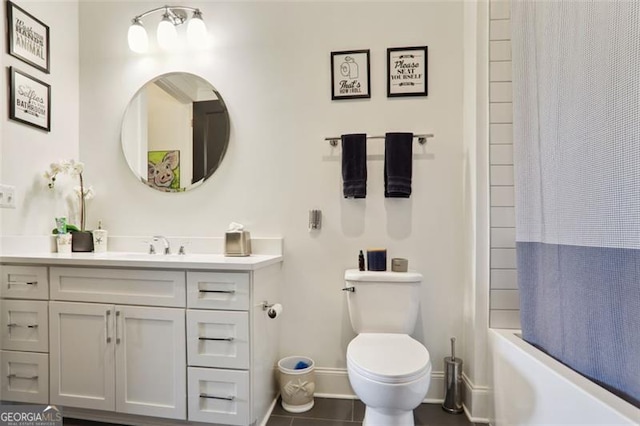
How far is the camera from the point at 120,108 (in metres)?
2.05

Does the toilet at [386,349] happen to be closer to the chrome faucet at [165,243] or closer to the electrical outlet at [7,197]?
the chrome faucet at [165,243]

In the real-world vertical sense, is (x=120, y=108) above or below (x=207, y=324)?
above

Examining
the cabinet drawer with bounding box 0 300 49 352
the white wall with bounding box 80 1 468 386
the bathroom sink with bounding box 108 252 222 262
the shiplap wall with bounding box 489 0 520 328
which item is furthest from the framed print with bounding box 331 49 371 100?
the cabinet drawer with bounding box 0 300 49 352

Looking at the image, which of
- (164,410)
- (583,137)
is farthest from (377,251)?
(164,410)

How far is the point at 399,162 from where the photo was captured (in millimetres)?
1711

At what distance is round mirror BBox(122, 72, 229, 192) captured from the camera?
1.95 meters

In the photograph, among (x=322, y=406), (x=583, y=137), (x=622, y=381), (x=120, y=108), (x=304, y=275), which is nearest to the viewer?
(x=622, y=381)

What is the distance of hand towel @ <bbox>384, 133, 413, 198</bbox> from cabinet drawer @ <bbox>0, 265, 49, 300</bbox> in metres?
1.80

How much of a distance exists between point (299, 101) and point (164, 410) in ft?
5.70

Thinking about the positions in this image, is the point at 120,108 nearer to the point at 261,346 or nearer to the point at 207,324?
the point at 207,324

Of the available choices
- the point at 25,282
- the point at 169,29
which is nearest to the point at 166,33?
the point at 169,29

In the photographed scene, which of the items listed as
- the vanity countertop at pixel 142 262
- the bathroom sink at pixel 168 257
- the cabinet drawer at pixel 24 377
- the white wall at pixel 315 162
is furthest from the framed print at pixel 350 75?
the cabinet drawer at pixel 24 377

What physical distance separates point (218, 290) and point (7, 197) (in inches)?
50.5

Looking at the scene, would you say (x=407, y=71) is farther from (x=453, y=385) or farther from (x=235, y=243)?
(x=453, y=385)
